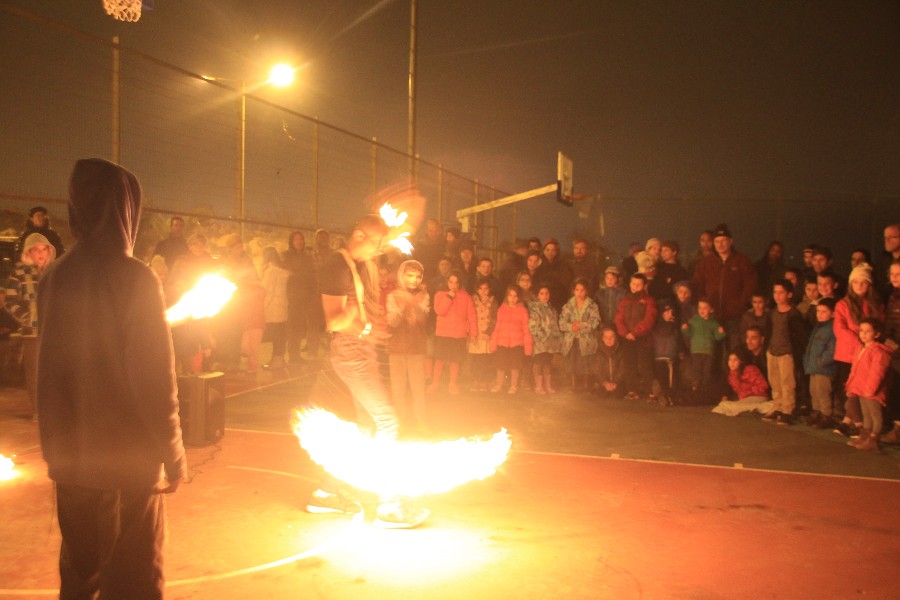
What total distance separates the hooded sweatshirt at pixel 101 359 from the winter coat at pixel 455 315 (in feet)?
30.1

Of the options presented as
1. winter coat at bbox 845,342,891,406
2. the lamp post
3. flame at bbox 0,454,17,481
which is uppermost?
the lamp post

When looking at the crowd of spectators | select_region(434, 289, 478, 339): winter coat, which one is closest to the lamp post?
the crowd of spectators

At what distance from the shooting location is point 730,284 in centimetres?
1209

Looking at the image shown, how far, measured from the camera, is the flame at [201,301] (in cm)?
404

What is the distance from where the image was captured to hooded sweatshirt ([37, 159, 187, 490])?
3068 mm

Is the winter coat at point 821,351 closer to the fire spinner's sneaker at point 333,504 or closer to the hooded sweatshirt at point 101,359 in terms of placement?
the fire spinner's sneaker at point 333,504

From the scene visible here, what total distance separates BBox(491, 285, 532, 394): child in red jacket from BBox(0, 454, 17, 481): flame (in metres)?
7.29

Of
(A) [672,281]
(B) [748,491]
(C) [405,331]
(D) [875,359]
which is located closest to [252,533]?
(C) [405,331]

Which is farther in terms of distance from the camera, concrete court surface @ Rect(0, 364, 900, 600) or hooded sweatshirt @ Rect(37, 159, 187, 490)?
concrete court surface @ Rect(0, 364, 900, 600)

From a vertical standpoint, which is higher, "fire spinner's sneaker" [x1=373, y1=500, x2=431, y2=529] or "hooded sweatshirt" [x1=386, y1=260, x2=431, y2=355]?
"hooded sweatshirt" [x1=386, y1=260, x2=431, y2=355]

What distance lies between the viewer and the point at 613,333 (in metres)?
12.3

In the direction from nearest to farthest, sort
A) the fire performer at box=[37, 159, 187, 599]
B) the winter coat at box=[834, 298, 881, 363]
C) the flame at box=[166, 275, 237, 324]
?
the fire performer at box=[37, 159, 187, 599], the flame at box=[166, 275, 237, 324], the winter coat at box=[834, 298, 881, 363]

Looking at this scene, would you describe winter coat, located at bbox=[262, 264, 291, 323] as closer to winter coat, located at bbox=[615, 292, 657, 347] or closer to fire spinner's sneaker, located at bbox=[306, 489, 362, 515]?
winter coat, located at bbox=[615, 292, 657, 347]

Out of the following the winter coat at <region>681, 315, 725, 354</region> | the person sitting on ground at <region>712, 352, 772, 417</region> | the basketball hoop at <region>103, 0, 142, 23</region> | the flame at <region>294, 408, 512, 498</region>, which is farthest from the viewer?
the winter coat at <region>681, 315, 725, 354</region>
